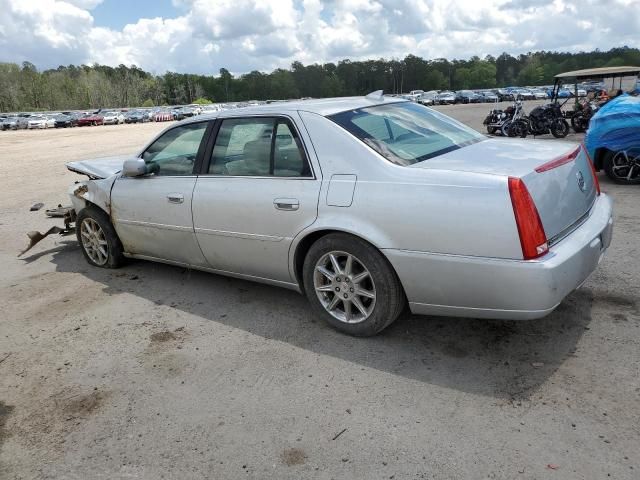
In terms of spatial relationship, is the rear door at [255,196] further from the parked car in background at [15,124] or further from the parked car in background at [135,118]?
the parked car in background at [15,124]

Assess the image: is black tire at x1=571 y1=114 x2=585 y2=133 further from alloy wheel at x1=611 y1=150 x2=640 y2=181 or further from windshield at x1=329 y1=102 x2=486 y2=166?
windshield at x1=329 y1=102 x2=486 y2=166

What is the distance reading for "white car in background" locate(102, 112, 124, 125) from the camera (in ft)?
190

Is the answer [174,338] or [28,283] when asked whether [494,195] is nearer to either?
[174,338]

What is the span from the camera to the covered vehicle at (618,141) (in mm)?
7883

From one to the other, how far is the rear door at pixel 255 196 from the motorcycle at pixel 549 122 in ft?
48.2

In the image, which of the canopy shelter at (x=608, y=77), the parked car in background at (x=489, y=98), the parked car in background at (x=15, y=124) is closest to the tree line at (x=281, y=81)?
the parked car in background at (x=489, y=98)

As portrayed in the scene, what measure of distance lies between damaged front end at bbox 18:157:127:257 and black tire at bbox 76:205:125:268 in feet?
0.31

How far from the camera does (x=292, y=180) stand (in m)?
3.69

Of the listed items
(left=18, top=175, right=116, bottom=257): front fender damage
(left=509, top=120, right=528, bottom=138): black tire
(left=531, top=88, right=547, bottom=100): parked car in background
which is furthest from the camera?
(left=531, top=88, right=547, bottom=100): parked car in background

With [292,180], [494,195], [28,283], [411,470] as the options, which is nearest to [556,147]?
[494,195]

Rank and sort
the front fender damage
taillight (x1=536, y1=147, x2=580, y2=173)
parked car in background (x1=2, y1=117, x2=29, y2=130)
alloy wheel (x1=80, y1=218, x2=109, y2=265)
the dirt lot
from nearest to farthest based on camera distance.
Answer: the dirt lot → taillight (x1=536, y1=147, x2=580, y2=173) → the front fender damage → alloy wheel (x1=80, y1=218, x2=109, y2=265) → parked car in background (x1=2, y1=117, x2=29, y2=130)

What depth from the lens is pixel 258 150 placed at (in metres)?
3.98

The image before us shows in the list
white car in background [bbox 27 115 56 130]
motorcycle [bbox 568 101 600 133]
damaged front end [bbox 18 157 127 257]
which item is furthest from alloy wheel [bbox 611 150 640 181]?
white car in background [bbox 27 115 56 130]

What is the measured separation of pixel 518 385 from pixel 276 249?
5.94 ft
